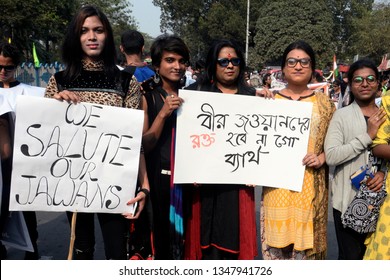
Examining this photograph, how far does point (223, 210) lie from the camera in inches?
118

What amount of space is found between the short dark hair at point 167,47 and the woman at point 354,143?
104 centimetres

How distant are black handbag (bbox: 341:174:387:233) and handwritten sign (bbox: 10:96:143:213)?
1317mm

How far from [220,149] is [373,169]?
3.03ft

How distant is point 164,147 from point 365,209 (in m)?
1.27

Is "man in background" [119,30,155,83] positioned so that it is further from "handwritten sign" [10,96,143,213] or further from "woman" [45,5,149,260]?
"handwritten sign" [10,96,143,213]

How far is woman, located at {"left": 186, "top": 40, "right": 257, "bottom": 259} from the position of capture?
9.75 feet

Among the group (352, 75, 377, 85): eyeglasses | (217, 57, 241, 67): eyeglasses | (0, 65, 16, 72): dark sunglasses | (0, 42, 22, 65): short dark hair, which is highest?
(0, 42, 22, 65): short dark hair

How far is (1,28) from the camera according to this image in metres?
22.0

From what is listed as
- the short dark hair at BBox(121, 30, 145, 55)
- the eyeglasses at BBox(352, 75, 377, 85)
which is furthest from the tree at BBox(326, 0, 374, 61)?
the eyeglasses at BBox(352, 75, 377, 85)

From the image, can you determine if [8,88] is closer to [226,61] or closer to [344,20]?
[226,61]

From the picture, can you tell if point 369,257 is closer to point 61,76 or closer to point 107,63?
point 107,63

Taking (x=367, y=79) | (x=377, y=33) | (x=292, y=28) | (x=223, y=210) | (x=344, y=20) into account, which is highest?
(x=344, y=20)

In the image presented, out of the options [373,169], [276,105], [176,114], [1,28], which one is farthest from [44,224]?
[1,28]

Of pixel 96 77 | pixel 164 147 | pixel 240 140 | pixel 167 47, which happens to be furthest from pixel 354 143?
pixel 96 77
